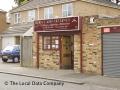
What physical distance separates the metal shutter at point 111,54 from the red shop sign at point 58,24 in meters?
2.35

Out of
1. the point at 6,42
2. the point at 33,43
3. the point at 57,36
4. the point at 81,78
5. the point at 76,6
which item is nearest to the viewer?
the point at 81,78

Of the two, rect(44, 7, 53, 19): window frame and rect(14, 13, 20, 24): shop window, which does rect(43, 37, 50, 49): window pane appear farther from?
rect(14, 13, 20, 24): shop window

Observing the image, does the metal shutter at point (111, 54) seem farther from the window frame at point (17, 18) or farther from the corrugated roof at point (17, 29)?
the window frame at point (17, 18)

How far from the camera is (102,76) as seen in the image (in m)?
19.0

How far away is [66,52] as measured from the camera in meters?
23.0

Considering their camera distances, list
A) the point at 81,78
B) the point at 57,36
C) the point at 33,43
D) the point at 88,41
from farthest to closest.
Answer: the point at 33,43 < the point at 57,36 < the point at 88,41 < the point at 81,78

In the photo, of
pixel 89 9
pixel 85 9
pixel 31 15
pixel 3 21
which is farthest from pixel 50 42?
pixel 3 21

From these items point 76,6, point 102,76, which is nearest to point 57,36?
point 102,76

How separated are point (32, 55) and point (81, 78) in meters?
7.19

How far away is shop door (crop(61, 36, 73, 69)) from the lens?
74.7 ft

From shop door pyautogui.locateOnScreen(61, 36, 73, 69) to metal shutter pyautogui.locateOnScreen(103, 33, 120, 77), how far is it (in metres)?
4.11

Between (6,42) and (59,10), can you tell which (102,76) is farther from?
(6,42)

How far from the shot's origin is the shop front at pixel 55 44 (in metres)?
22.1

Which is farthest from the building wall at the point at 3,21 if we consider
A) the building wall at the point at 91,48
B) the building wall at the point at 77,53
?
the building wall at the point at 91,48
